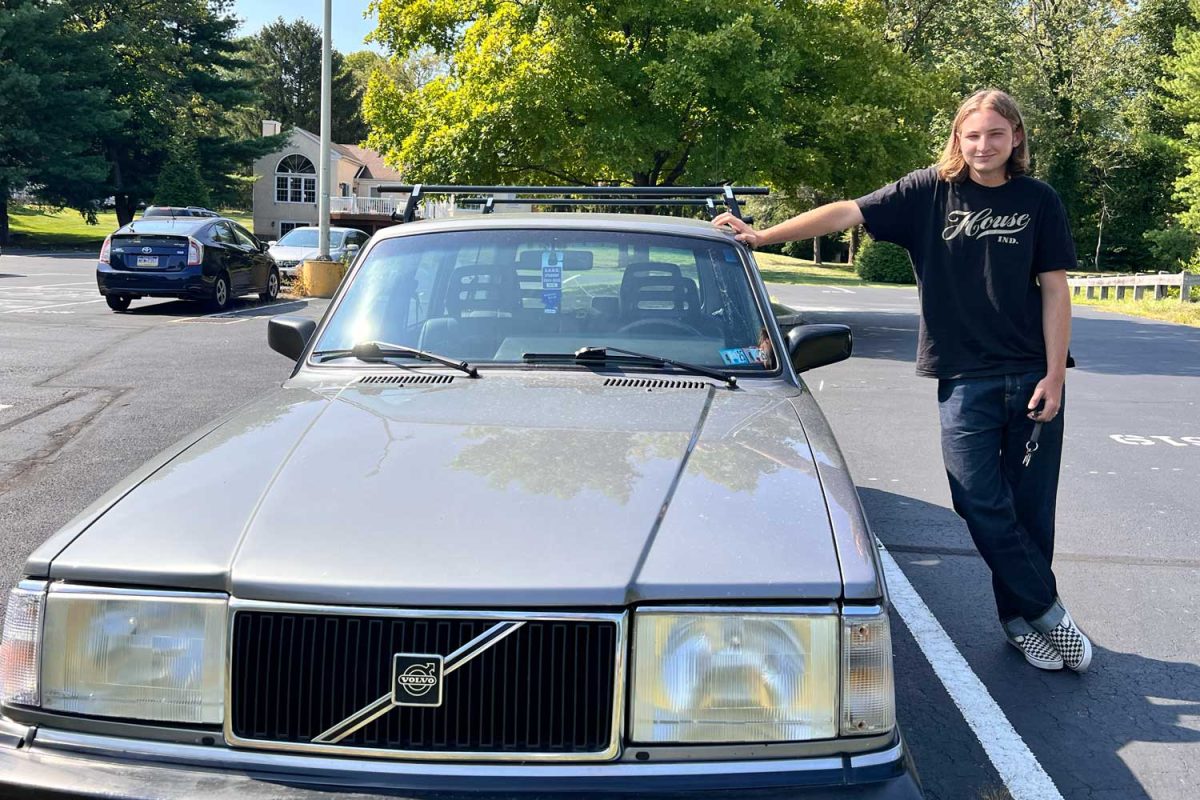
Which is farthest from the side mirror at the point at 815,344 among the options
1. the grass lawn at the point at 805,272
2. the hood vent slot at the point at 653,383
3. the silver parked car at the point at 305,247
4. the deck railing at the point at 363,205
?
the deck railing at the point at 363,205

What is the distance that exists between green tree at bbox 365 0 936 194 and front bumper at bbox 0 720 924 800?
48.9ft

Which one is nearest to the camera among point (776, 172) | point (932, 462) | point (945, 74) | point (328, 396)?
point (328, 396)

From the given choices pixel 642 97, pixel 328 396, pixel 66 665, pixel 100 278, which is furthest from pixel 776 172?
pixel 66 665

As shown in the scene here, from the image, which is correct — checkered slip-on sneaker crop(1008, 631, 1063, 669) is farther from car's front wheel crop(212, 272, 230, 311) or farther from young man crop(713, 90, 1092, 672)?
car's front wheel crop(212, 272, 230, 311)

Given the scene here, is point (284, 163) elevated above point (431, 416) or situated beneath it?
elevated above

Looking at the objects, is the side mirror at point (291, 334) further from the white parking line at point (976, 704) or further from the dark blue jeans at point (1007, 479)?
the dark blue jeans at point (1007, 479)

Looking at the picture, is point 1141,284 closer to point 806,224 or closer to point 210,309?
point 210,309

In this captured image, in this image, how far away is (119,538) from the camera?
2.27 m

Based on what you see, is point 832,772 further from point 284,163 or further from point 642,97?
point 284,163

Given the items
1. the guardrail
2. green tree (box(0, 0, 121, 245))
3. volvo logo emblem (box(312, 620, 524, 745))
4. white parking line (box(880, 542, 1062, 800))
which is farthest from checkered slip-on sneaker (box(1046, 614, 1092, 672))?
green tree (box(0, 0, 121, 245))

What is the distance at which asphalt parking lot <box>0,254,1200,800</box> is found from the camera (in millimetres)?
3600

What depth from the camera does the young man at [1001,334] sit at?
3969mm

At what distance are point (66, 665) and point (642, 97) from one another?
53.6 feet

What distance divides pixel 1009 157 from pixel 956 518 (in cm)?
298
